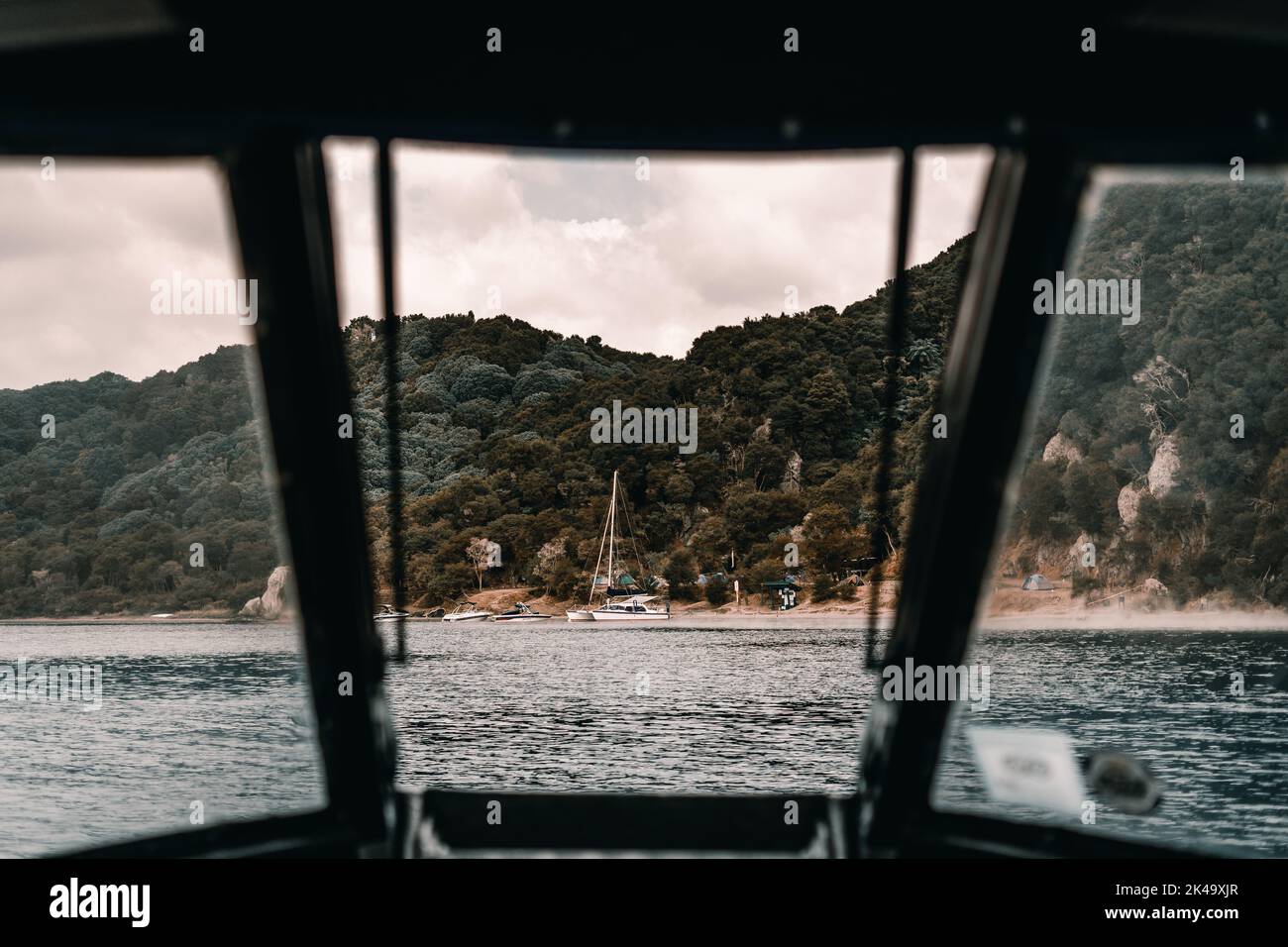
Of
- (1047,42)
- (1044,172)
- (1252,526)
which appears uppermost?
(1047,42)

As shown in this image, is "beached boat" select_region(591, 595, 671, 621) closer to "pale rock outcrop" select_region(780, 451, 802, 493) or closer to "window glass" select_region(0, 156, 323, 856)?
"pale rock outcrop" select_region(780, 451, 802, 493)

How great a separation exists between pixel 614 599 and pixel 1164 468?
737 inches

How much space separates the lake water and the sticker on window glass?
18205 millimetres

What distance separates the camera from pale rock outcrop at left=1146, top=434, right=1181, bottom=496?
19531 millimetres

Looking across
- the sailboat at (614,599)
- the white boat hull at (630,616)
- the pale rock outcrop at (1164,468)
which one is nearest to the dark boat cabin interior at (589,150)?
the pale rock outcrop at (1164,468)

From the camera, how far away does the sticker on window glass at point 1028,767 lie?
2.54 metres

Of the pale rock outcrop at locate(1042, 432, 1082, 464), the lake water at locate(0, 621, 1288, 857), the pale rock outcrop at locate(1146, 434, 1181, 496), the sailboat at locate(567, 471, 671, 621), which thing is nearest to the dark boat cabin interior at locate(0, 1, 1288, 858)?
the pale rock outcrop at locate(1042, 432, 1082, 464)

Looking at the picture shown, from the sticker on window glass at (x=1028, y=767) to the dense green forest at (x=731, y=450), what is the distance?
55 centimetres

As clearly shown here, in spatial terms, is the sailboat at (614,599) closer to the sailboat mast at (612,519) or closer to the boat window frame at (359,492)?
the sailboat mast at (612,519)

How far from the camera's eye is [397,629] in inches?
116

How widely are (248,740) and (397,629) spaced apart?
105ft

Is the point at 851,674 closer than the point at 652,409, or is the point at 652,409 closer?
the point at 652,409

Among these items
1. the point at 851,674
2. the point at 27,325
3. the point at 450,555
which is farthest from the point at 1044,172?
the point at 851,674

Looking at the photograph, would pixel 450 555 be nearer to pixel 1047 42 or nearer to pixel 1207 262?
pixel 1207 262
